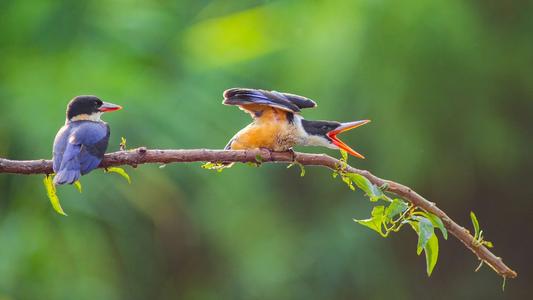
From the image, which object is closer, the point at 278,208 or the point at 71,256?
the point at 71,256

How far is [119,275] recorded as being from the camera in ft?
17.1

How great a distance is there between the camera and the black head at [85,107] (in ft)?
8.61

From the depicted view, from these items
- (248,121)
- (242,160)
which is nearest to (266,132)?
(242,160)

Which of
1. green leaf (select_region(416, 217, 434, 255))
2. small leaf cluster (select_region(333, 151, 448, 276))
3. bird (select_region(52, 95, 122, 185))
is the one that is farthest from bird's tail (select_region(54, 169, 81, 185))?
green leaf (select_region(416, 217, 434, 255))

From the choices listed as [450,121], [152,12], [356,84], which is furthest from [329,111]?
[152,12]

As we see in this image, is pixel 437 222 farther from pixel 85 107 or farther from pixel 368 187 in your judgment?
pixel 85 107

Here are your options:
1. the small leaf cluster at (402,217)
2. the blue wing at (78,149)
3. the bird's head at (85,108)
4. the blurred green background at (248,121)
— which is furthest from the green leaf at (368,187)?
the blurred green background at (248,121)

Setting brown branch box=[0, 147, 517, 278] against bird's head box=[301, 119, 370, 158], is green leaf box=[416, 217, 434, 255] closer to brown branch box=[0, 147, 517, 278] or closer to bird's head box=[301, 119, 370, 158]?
brown branch box=[0, 147, 517, 278]

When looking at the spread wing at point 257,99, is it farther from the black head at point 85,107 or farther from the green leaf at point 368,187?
the black head at point 85,107

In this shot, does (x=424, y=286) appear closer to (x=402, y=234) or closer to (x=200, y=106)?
(x=402, y=234)

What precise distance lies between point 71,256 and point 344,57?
1.61m

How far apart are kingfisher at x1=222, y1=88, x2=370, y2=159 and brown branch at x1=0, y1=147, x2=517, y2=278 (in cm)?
11

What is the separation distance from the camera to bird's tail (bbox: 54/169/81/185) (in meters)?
1.99

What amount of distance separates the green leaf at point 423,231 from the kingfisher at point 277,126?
1.08 ft
